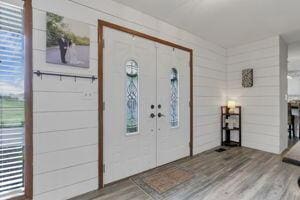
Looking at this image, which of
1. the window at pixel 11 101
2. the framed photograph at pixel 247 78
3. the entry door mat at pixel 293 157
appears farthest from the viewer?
the framed photograph at pixel 247 78

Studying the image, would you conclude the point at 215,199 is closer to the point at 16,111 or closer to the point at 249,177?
the point at 249,177

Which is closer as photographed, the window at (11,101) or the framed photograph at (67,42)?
the window at (11,101)

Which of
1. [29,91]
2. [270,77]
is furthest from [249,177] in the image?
[29,91]

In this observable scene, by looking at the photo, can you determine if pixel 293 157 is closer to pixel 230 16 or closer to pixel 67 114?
pixel 67 114

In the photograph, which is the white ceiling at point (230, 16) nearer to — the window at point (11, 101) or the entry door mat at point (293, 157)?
the window at point (11, 101)

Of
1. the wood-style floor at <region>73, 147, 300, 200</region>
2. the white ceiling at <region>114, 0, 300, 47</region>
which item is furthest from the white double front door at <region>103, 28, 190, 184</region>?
the white ceiling at <region>114, 0, 300, 47</region>

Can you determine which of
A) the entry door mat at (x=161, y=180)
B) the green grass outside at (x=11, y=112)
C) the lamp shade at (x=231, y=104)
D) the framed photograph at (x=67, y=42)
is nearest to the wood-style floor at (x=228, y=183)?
the entry door mat at (x=161, y=180)

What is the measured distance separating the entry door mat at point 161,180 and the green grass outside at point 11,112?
5.53ft

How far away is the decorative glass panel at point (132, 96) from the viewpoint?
112 inches

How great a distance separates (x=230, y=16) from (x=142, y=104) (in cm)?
208

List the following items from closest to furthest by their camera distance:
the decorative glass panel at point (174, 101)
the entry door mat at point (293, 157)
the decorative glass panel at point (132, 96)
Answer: the entry door mat at point (293, 157) < the decorative glass panel at point (132, 96) < the decorative glass panel at point (174, 101)

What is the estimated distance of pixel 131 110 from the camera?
2.90 m

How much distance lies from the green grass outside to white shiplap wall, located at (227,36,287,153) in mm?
4544

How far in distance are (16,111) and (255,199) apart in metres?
2.82
